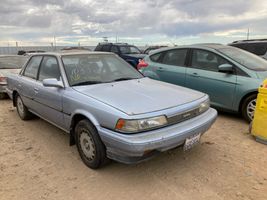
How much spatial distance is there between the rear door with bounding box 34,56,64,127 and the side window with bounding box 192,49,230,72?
3.21 m

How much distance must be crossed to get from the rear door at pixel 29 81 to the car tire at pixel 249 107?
4.02 m

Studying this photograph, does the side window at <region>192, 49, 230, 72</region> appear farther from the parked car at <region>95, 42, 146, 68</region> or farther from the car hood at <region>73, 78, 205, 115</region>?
the parked car at <region>95, 42, 146, 68</region>

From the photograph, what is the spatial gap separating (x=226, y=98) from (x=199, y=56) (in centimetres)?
124

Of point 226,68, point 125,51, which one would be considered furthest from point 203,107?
point 125,51

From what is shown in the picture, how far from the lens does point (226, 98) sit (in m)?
5.08

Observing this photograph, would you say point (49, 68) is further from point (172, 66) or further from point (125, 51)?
point (125, 51)

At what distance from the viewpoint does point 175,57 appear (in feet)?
20.4

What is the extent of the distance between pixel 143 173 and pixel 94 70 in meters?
1.76

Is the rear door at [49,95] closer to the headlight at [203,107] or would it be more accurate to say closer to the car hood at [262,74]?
the headlight at [203,107]

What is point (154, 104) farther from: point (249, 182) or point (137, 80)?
point (249, 182)

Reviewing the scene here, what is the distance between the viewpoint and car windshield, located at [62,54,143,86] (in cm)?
371

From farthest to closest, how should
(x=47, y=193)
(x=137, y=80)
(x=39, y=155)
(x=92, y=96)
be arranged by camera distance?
(x=137, y=80), (x=39, y=155), (x=92, y=96), (x=47, y=193)

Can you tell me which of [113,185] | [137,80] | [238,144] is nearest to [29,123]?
[137,80]

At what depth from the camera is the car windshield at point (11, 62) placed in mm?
8578
